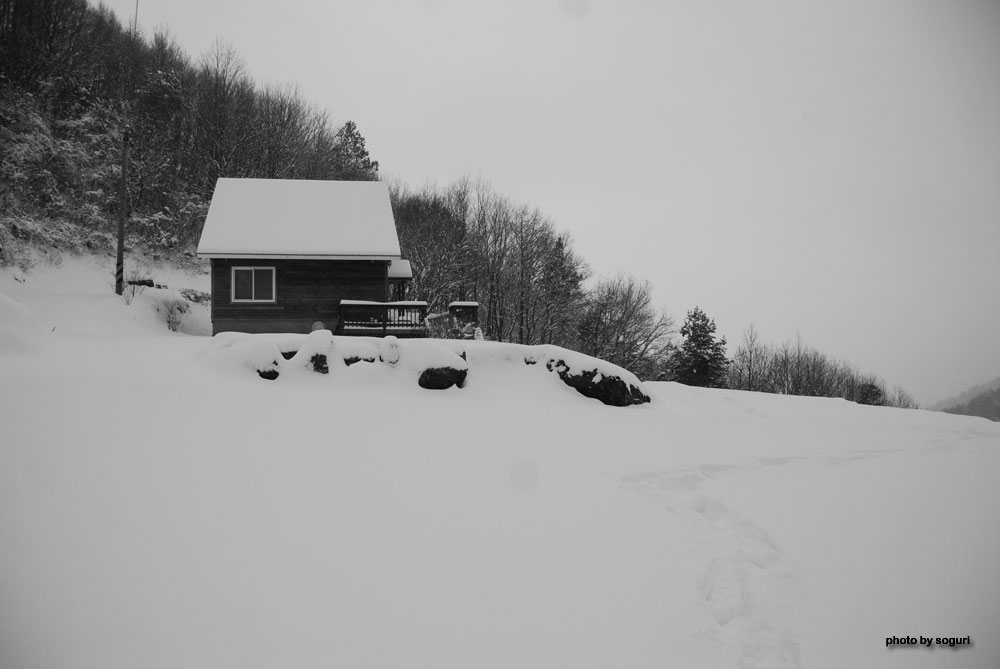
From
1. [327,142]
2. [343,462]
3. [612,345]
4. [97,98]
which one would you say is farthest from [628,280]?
[343,462]

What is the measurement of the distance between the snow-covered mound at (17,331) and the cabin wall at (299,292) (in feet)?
33.8

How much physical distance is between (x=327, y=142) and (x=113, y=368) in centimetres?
3497

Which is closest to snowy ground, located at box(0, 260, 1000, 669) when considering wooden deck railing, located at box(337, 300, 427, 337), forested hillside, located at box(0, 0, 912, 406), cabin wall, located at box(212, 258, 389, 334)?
wooden deck railing, located at box(337, 300, 427, 337)

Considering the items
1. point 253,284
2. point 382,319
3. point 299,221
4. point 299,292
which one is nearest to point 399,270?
point 299,221

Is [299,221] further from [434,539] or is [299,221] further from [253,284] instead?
[434,539]

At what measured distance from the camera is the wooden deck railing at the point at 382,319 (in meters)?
16.9

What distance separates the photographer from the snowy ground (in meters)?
3.32

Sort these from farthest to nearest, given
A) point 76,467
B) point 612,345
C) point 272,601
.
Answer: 1. point 612,345
2. point 76,467
3. point 272,601

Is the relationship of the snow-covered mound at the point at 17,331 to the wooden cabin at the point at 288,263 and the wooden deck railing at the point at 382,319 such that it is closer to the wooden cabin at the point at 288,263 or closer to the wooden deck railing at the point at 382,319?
the wooden deck railing at the point at 382,319

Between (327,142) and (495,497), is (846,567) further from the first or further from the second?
(327,142)

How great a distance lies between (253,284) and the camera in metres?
18.9

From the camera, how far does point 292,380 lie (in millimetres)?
9336

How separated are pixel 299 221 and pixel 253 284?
2.80m

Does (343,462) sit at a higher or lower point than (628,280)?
lower
